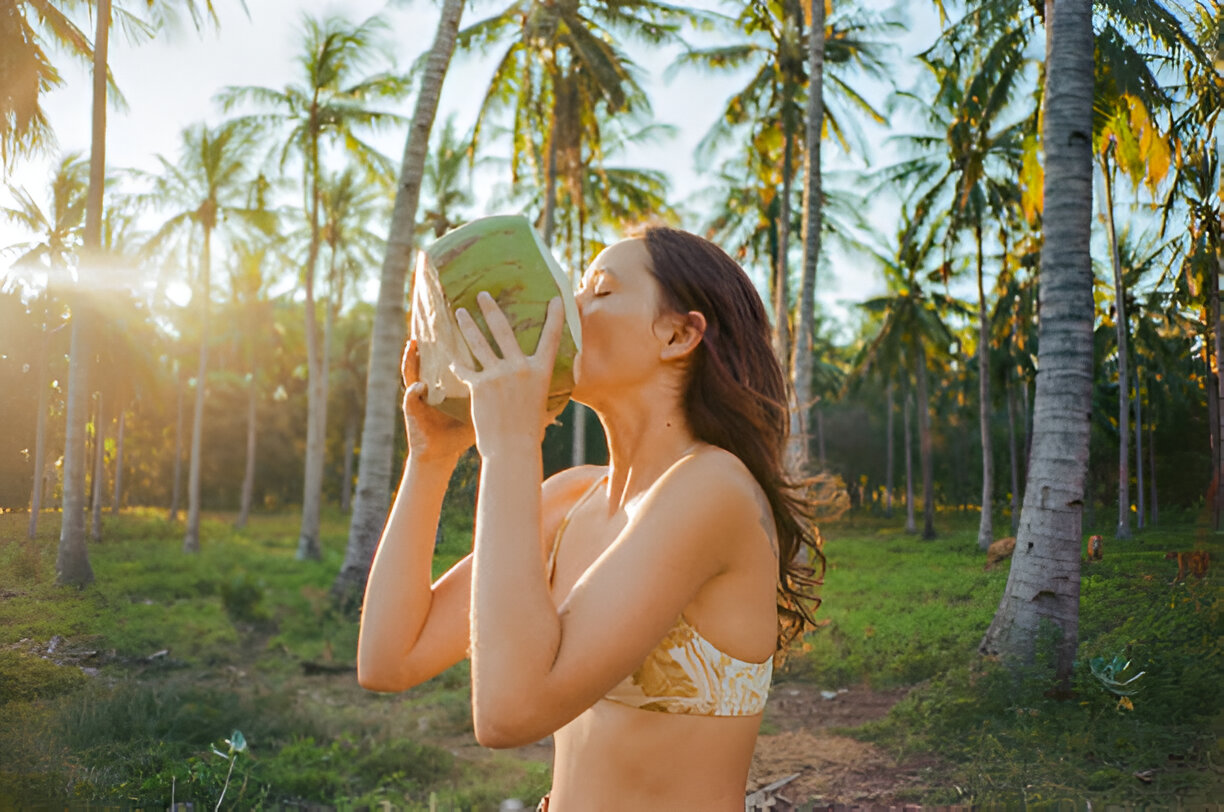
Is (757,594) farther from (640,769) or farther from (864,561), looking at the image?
(864,561)

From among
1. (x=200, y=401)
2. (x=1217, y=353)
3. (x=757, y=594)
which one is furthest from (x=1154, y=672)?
(x=200, y=401)

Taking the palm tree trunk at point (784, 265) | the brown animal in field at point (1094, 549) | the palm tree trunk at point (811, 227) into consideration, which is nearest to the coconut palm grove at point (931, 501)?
the brown animal in field at point (1094, 549)

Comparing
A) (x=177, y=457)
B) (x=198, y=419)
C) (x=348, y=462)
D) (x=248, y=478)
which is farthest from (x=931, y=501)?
(x=348, y=462)

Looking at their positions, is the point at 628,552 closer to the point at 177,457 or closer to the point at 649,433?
the point at 649,433

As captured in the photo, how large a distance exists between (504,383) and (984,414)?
3.79m

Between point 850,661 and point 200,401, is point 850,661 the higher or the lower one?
the lower one

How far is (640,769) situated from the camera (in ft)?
3.51

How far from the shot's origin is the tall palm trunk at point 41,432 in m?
3.31

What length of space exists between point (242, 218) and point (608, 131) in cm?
811

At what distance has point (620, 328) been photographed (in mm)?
1166

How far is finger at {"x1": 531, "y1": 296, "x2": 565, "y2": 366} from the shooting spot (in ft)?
3.37

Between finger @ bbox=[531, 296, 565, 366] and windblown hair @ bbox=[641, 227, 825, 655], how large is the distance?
18 centimetres

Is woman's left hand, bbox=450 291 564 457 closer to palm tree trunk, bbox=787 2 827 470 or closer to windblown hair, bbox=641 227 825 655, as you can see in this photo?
windblown hair, bbox=641 227 825 655

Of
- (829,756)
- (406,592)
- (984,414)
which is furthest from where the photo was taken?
(984,414)
